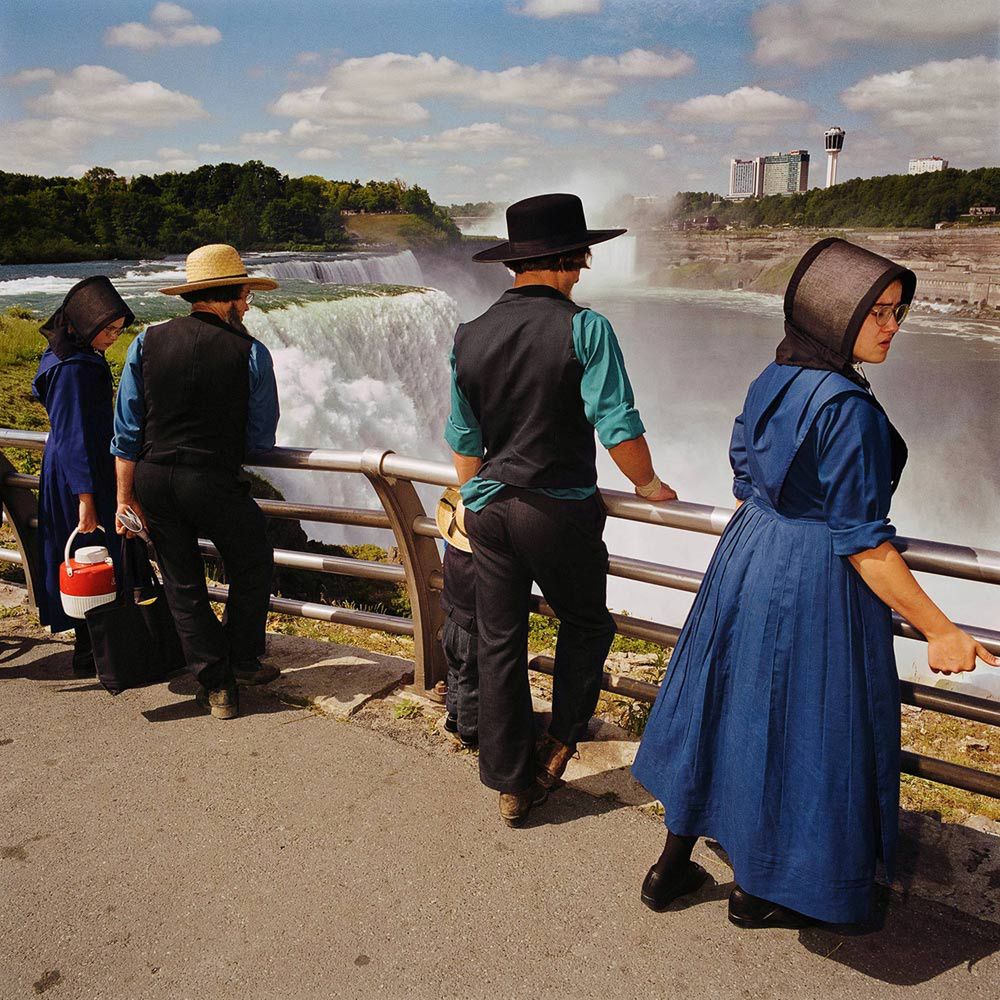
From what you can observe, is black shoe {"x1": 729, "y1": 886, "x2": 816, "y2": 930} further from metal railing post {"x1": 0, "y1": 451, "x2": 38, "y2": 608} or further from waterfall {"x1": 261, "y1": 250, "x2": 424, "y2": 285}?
waterfall {"x1": 261, "y1": 250, "x2": 424, "y2": 285}

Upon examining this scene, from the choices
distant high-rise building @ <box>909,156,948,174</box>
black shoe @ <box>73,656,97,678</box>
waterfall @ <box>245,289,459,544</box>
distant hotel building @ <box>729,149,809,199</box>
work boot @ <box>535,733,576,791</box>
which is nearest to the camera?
work boot @ <box>535,733,576,791</box>

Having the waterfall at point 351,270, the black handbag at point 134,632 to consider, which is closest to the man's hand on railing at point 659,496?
the black handbag at point 134,632

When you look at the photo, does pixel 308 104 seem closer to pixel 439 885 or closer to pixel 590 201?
pixel 590 201

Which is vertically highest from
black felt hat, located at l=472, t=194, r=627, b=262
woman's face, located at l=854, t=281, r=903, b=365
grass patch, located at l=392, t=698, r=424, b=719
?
black felt hat, located at l=472, t=194, r=627, b=262

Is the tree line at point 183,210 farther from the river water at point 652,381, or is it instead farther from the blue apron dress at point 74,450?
the blue apron dress at point 74,450

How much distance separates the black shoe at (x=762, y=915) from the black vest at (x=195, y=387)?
1.97m

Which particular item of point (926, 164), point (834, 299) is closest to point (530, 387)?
point (834, 299)

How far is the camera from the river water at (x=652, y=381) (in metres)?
32.2

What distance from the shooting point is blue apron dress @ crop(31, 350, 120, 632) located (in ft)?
11.2

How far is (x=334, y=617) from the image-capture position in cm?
361

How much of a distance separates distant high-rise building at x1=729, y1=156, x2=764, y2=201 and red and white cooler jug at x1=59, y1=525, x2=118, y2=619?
252 feet

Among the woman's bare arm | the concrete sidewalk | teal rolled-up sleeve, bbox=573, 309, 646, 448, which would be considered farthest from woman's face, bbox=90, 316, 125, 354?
the woman's bare arm

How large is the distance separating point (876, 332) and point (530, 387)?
784 mm

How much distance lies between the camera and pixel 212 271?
3.08 metres
